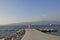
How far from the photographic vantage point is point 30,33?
477 centimetres

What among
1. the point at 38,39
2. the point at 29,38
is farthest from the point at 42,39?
the point at 29,38

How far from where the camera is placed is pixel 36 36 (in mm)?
4504

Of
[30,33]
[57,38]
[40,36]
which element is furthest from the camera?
[30,33]

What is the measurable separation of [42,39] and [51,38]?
273mm

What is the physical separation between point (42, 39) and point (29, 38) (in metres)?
0.43

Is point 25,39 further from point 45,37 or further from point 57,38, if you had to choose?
point 57,38

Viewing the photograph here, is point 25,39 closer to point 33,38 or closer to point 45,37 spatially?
point 33,38

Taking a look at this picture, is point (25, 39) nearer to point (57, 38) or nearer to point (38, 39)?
point (38, 39)

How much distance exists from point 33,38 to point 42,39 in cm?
31

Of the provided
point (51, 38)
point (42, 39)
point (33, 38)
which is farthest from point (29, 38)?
point (51, 38)

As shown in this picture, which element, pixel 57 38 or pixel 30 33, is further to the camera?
pixel 30 33

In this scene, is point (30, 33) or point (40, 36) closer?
point (40, 36)

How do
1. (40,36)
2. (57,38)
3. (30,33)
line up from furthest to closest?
1. (30,33)
2. (40,36)
3. (57,38)

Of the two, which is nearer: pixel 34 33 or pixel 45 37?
pixel 45 37
